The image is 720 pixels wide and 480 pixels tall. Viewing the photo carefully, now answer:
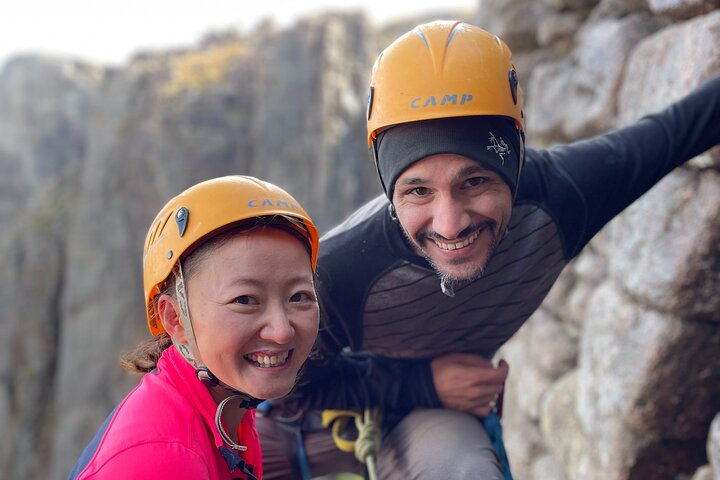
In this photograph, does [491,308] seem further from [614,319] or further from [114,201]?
[114,201]

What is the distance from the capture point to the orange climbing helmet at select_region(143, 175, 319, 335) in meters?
2.85

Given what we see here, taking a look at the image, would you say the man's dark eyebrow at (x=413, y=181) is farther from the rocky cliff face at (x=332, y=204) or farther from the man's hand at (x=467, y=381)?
the rocky cliff face at (x=332, y=204)

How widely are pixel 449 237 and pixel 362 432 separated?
1.41 metres

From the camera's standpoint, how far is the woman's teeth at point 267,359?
2.80 meters

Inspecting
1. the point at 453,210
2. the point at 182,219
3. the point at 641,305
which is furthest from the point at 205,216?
the point at 641,305

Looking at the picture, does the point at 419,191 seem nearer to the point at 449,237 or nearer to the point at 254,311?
the point at 449,237

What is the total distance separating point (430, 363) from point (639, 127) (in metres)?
1.71

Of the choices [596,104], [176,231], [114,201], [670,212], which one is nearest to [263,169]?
[114,201]

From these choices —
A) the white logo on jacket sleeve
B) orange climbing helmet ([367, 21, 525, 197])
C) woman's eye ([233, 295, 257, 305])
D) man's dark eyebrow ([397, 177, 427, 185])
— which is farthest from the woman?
the white logo on jacket sleeve

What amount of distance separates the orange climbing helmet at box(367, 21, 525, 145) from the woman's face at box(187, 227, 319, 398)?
3.07 feet

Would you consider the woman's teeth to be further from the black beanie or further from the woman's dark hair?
the black beanie

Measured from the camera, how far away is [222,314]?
8.98 feet

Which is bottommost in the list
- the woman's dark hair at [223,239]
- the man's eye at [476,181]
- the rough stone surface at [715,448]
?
the rough stone surface at [715,448]

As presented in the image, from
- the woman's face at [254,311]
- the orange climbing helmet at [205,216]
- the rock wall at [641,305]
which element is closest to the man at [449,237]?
the orange climbing helmet at [205,216]
